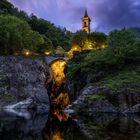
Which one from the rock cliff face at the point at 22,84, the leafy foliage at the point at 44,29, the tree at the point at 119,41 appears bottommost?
the rock cliff face at the point at 22,84

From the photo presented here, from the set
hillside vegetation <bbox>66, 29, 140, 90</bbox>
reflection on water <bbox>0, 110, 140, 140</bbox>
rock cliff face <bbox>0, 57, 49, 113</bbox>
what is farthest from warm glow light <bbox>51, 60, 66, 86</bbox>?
reflection on water <bbox>0, 110, 140, 140</bbox>

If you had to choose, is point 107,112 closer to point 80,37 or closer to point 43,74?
point 43,74

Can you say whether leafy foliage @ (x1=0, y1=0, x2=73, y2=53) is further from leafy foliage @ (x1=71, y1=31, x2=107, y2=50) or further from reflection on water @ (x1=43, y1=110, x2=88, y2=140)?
reflection on water @ (x1=43, y1=110, x2=88, y2=140)

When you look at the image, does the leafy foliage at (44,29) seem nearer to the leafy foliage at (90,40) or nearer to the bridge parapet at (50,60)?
the leafy foliage at (90,40)

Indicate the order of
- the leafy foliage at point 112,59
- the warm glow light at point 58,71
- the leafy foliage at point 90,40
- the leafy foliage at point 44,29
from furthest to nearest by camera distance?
the leafy foliage at point 44,29 < the leafy foliage at point 90,40 < the warm glow light at point 58,71 < the leafy foliage at point 112,59

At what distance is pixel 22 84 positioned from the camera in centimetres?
5738

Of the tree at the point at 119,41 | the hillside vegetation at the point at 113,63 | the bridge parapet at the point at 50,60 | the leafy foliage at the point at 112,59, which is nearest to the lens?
the hillside vegetation at the point at 113,63

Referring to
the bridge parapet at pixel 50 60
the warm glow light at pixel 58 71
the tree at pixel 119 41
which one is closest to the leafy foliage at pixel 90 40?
the warm glow light at pixel 58 71

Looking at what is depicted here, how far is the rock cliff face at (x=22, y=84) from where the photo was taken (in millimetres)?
53000

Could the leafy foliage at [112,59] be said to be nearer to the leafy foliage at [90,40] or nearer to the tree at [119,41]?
the tree at [119,41]

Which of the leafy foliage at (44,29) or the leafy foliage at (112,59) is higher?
the leafy foliage at (44,29)

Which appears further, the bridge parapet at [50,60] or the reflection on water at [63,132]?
the bridge parapet at [50,60]

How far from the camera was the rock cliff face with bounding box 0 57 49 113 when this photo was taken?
174 feet

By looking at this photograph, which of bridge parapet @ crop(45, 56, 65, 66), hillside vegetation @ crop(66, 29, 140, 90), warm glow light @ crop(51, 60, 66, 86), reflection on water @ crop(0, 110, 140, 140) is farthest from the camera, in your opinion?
warm glow light @ crop(51, 60, 66, 86)
